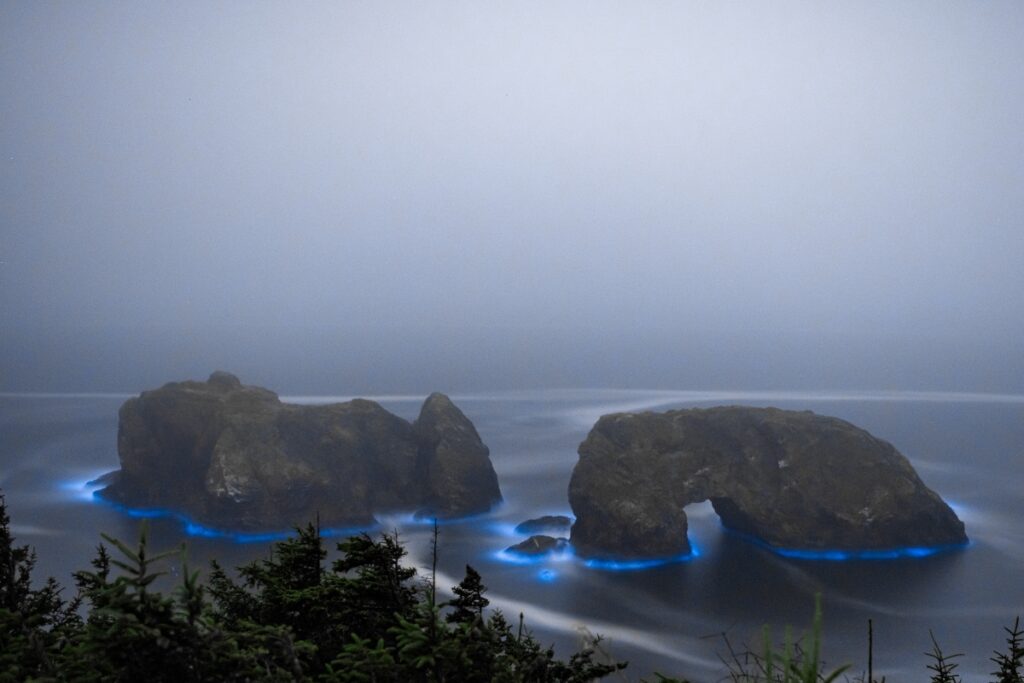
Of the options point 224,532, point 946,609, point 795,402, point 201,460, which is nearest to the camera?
point 946,609

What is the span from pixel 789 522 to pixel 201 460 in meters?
41.5

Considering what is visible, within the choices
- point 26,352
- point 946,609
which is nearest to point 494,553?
point 946,609

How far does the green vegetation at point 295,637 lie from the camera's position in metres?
4.68

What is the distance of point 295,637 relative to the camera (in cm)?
775

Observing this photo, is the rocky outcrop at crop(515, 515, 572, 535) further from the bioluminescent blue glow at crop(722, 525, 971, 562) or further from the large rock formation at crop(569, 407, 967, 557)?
the bioluminescent blue glow at crop(722, 525, 971, 562)

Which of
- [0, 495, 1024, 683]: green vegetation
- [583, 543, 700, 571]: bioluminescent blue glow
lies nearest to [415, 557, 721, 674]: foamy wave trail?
[583, 543, 700, 571]: bioluminescent blue glow

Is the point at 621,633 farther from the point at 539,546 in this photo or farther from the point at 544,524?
the point at 544,524

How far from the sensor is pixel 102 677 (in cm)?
500

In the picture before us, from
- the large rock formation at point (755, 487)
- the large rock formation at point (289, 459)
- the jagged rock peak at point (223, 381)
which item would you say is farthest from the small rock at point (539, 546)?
the jagged rock peak at point (223, 381)

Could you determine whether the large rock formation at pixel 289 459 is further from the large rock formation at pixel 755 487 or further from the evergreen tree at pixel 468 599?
the evergreen tree at pixel 468 599

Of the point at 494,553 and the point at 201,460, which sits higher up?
the point at 201,460

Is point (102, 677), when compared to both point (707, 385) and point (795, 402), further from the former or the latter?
point (707, 385)

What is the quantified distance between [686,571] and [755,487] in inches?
323

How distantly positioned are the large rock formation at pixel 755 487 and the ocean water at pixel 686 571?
1.60 m
